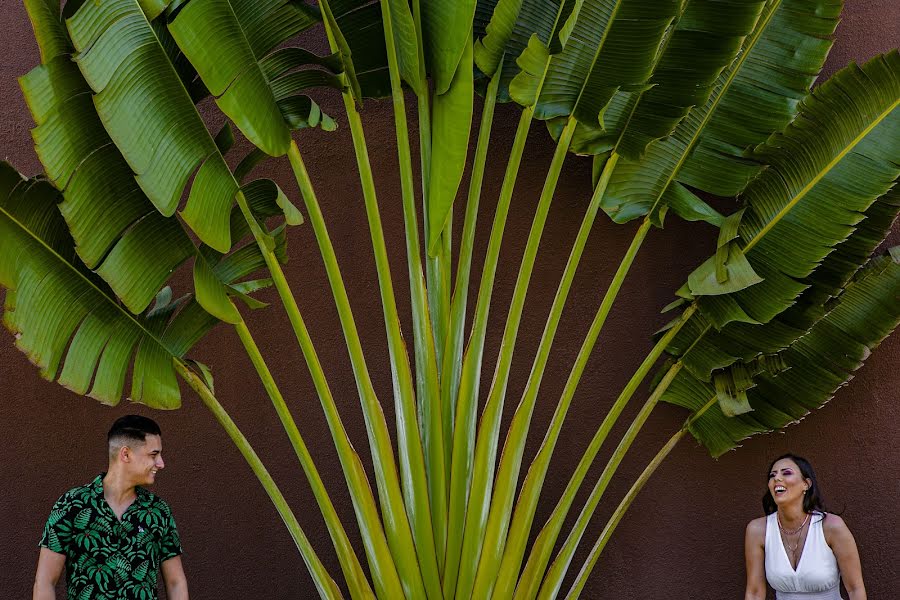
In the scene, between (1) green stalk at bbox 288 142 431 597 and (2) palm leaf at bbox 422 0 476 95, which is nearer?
(2) palm leaf at bbox 422 0 476 95

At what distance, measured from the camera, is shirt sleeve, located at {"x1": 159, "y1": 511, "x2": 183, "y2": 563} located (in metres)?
3.25

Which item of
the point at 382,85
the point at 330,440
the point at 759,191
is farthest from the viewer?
the point at 330,440

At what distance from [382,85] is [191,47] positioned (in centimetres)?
94

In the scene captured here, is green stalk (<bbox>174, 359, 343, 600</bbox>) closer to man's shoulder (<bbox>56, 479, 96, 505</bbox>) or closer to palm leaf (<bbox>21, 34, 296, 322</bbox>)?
palm leaf (<bbox>21, 34, 296, 322</bbox>)

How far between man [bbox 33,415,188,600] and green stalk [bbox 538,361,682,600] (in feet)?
4.42

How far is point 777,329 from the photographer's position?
344cm

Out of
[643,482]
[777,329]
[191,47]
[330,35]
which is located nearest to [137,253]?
[191,47]

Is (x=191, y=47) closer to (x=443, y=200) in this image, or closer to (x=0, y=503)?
(x=443, y=200)

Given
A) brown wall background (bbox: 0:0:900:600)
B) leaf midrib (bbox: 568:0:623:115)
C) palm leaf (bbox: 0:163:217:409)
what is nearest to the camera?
palm leaf (bbox: 0:163:217:409)

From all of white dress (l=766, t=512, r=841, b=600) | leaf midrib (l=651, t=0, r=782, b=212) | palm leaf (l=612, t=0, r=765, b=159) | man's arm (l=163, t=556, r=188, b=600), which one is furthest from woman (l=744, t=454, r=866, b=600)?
man's arm (l=163, t=556, r=188, b=600)

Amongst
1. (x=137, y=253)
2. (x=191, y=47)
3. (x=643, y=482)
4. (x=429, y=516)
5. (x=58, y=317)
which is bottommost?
(x=429, y=516)

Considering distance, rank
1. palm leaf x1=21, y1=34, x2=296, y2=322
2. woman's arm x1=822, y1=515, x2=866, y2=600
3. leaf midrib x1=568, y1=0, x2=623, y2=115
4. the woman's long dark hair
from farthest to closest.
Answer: the woman's long dark hair → woman's arm x1=822, y1=515, x2=866, y2=600 → leaf midrib x1=568, y1=0, x2=623, y2=115 → palm leaf x1=21, y1=34, x2=296, y2=322

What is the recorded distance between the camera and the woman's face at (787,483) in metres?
3.53

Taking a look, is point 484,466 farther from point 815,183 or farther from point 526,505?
point 815,183
